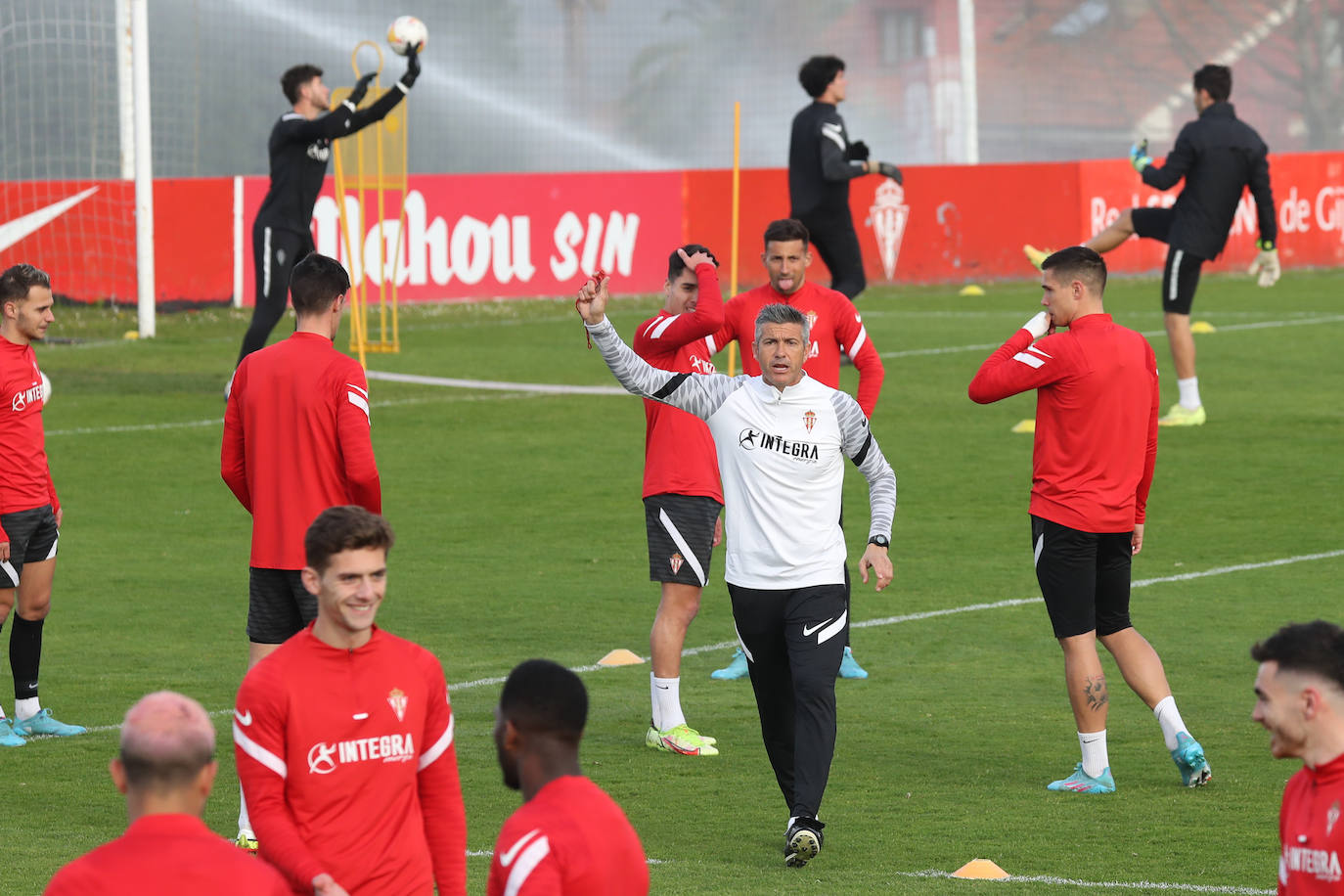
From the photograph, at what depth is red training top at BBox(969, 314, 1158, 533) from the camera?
7457 mm

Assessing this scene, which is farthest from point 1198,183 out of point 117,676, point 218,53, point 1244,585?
point 218,53

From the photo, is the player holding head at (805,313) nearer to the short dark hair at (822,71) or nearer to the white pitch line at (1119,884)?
the white pitch line at (1119,884)

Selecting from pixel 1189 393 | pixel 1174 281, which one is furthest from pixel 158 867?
pixel 1189 393

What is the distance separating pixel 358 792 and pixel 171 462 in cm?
1206

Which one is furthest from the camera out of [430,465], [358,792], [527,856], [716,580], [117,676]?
[430,465]

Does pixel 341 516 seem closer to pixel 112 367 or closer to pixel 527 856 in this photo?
pixel 527 856

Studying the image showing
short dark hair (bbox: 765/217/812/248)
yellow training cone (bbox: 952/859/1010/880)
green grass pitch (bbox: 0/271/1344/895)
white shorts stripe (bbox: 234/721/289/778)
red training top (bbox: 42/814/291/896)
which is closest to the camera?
red training top (bbox: 42/814/291/896)

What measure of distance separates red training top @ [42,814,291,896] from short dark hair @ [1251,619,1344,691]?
2060 mm

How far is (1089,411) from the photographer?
750cm

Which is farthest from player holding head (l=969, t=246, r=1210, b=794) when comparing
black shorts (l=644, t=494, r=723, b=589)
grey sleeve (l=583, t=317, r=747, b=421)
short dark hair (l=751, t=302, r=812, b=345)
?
black shorts (l=644, t=494, r=723, b=589)

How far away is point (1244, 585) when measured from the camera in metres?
11.4

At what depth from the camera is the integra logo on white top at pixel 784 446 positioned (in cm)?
682

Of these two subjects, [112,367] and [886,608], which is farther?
[112,367]

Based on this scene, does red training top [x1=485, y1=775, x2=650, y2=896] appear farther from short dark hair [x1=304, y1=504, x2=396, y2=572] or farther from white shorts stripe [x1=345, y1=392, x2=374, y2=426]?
white shorts stripe [x1=345, y1=392, x2=374, y2=426]
